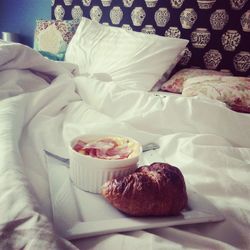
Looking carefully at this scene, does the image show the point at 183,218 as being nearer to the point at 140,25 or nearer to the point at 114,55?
the point at 114,55

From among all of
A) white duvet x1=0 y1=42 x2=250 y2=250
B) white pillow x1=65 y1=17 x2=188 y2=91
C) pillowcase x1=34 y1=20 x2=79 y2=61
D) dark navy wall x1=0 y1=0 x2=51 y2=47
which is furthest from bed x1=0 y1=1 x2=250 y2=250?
dark navy wall x1=0 y1=0 x2=51 y2=47

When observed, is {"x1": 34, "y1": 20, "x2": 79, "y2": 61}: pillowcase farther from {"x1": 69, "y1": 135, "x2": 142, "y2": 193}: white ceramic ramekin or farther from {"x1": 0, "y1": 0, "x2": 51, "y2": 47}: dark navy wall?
{"x1": 69, "y1": 135, "x2": 142, "y2": 193}: white ceramic ramekin

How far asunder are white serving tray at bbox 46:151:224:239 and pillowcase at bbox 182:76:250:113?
0.89 m

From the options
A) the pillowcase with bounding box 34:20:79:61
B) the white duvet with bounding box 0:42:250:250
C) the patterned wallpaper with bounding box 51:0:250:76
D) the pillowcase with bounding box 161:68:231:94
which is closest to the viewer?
the white duvet with bounding box 0:42:250:250

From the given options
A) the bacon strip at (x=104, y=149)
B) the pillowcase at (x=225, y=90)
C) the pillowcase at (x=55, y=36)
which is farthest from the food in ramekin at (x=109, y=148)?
the pillowcase at (x=55, y=36)

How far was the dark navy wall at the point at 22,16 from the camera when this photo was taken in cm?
308

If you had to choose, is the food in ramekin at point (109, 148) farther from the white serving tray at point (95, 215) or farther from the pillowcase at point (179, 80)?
the pillowcase at point (179, 80)

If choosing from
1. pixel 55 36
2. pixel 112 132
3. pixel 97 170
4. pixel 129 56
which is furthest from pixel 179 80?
pixel 97 170

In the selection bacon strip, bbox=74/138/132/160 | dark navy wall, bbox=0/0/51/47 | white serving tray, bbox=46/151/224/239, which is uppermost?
bacon strip, bbox=74/138/132/160

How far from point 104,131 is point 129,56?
1048 millimetres

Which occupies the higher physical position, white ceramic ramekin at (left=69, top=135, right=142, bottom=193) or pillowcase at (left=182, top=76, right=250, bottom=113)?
white ceramic ramekin at (left=69, top=135, right=142, bottom=193)

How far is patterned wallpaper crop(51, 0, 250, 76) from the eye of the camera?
71.9 inches

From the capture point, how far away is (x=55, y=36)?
7.67 feet

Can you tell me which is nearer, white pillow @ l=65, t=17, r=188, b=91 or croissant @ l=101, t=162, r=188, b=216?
croissant @ l=101, t=162, r=188, b=216
